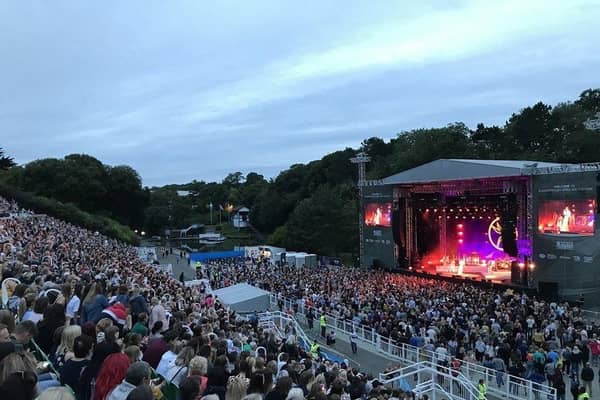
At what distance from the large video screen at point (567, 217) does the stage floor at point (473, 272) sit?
3728 mm

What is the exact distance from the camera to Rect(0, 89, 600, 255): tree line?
140 feet

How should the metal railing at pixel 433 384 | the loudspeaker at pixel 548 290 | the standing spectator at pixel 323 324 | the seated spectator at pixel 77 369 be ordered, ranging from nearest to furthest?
the seated spectator at pixel 77 369
the metal railing at pixel 433 384
the standing spectator at pixel 323 324
the loudspeaker at pixel 548 290

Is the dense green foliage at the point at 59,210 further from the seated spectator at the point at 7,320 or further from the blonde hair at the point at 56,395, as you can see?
the blonde hair at the point at 56,395

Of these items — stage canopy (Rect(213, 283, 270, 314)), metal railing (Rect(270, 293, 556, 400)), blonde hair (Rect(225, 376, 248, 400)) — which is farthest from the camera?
stage canopy (Rect(213, 283, 270, 314))

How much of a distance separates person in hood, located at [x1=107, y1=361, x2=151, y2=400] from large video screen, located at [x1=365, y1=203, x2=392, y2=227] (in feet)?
86.7

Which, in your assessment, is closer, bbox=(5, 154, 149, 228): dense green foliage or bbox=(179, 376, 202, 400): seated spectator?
bbox=(179, 376, 202, 400): seated spectator

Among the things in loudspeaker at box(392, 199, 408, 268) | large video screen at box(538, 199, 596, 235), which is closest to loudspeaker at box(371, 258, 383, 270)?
loudspeaker at box(392, 199, 408, 268)

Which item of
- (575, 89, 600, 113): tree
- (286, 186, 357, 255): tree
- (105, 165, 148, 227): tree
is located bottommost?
(286, 186, 357, 255): tree

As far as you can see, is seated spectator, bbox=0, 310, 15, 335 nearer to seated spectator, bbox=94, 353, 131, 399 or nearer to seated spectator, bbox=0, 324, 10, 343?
seated spectator, bbox=0, 324, 10, 343

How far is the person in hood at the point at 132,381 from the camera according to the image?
3.56 meters

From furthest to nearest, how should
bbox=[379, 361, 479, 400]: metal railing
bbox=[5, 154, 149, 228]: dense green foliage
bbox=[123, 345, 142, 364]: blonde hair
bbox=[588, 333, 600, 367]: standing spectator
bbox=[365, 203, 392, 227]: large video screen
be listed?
bbox=[5, 154, 149, 228]: dense green foliage < bbox=[365, 203, 392, 227]: large video screen < bbox=[588, 333, 600, 367]: standing spectator < bbox=[379, 361, 479, 400]: metal railing < bbox=[123, 345, 142, 364]: blonde hair

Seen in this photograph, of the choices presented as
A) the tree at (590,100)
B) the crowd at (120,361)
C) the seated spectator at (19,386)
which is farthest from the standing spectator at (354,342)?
the tree at (590,100)

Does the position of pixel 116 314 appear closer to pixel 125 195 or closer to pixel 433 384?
pixel 433 384

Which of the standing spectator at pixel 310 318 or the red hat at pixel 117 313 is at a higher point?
the red hat at pixel 117 313
